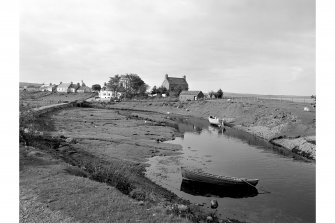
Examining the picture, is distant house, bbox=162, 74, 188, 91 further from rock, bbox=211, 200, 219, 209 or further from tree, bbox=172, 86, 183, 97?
rock, bbox=211, 200, 219, 209

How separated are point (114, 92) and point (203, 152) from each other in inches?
5276

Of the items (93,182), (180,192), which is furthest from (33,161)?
(180,192)

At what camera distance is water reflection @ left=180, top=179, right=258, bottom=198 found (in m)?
24.2

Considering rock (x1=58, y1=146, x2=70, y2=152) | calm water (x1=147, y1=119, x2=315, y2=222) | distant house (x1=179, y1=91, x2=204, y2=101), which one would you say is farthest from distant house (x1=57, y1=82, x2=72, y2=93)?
rock (x1=58, y1=146, x2=70, y2=152)

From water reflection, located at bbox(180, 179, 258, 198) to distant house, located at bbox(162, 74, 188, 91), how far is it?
134 metres

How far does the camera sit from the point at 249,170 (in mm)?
32531

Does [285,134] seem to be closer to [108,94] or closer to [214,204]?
[214,204]

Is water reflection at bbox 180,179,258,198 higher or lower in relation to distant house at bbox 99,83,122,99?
lower

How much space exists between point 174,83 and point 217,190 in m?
139

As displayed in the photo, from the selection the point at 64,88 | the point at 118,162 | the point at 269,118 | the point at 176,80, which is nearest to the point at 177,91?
the point at 176,80

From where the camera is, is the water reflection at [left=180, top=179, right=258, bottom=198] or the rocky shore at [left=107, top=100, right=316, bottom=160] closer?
the water reflection at [left=180, top=179, right=258, bottom=198]
